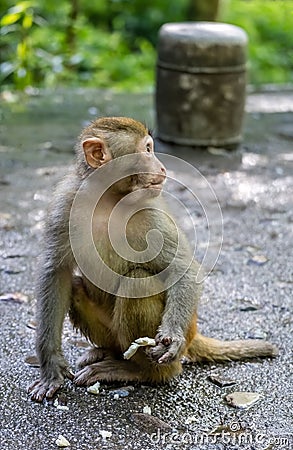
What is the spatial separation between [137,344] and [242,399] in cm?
56

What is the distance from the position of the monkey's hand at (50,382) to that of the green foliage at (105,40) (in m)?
7.29

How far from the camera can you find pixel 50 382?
3547mm

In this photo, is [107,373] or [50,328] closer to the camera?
[50,328]

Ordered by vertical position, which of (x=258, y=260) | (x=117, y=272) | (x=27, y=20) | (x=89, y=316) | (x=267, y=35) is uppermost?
(x=117, y=272)

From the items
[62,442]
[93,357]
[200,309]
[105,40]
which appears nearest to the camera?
[62,442]

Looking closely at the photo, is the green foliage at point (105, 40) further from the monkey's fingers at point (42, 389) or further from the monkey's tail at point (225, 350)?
the monkey's fingers at point (42, 389)

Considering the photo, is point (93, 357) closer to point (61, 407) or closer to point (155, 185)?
point (61, 407)

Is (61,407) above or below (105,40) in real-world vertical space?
above

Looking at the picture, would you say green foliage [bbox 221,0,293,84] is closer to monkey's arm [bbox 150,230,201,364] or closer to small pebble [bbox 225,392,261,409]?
monkey's arm [bbox 150,230,201,364]

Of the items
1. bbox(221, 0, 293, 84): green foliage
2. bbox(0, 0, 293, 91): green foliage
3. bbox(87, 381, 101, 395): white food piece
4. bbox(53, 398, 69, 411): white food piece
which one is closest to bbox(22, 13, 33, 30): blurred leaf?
bbox(0, 0, 293, 91): green foliage

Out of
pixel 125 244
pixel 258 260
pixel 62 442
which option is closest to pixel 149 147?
pixel 125 244

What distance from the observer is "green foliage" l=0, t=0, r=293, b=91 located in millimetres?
10891

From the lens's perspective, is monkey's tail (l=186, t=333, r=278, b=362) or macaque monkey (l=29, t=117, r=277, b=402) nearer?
macaque monkey (l=29, t=117, r=277, b=402)

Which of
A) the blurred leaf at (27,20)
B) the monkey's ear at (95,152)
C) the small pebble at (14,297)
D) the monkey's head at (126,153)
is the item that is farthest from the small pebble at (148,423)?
the blurred leaf at (27,20)
